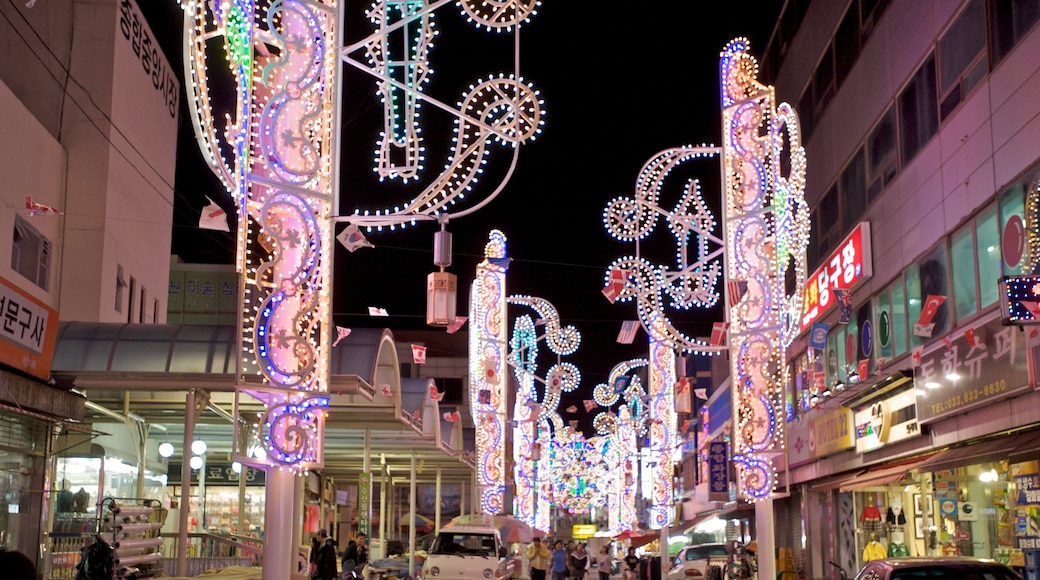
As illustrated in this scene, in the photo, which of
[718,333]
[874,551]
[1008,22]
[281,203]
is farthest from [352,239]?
[718,333]

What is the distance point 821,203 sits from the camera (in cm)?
3206

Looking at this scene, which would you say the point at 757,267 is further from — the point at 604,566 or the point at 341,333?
the point at 604,566

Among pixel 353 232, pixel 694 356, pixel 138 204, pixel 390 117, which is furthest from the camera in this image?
pixel 694 356

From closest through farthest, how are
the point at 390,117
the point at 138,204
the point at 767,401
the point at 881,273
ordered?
1. the point at 390,117
2. the point at 767,401
3. the point at 881,273
4. the point at 138,204

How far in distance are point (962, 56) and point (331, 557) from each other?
1462 centimetres

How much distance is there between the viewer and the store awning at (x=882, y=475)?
22.0 meters

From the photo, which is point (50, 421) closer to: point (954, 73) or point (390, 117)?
point (390, 117)

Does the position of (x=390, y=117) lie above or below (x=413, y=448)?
above

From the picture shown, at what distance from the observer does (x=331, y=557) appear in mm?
22000

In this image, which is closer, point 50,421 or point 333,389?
point 50,421

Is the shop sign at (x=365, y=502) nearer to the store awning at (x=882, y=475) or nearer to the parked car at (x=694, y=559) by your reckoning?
the parked car at (x=694, y=559)

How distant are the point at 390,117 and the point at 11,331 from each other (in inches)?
311

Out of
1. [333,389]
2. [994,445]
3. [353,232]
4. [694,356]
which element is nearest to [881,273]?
[994,445]

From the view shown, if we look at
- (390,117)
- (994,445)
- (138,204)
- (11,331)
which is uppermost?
(138,204)
